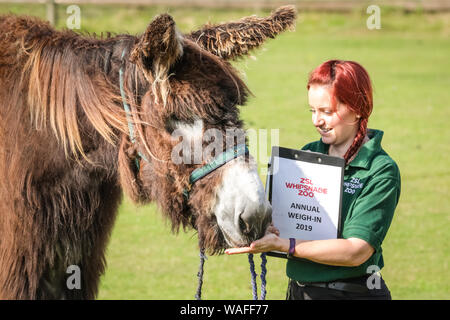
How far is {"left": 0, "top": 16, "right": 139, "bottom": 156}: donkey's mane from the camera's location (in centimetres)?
310

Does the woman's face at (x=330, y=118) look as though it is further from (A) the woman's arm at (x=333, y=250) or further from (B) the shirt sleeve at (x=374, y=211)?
(A) the woman's arm at (x=333, y=250)

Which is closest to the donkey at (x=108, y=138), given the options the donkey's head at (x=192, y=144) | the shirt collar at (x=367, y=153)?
the donkey's head at (x=192, y=144)

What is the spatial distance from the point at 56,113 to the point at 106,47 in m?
0.45

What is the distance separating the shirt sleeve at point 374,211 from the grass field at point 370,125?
A: 0.72 m

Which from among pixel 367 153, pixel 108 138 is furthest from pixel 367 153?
pixel 108 138

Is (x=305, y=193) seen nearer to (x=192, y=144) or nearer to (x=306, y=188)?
(x=306, y=188)

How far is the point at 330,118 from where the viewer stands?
10.2ft

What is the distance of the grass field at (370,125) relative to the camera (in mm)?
5773

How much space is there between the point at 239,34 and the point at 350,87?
64 centimetres

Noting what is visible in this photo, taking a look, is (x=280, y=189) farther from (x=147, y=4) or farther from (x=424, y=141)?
(x=147, y=4)

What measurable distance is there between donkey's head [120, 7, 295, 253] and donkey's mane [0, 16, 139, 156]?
0.17 metres

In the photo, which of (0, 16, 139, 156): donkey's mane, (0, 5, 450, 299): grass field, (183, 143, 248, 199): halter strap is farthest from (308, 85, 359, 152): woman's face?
(0, 16, 139, 156): donkey's mane

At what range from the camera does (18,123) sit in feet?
10.7
